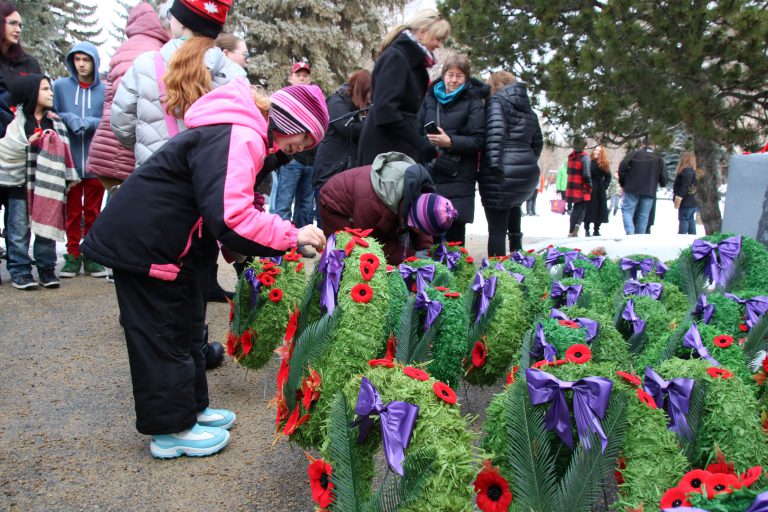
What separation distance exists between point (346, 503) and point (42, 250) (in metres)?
4.21

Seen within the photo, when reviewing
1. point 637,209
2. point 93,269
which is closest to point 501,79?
point 93,269

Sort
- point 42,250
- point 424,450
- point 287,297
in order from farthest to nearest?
point 42,250 < point 287,297 < point 424,450

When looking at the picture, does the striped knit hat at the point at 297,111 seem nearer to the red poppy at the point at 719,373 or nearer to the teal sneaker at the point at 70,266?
the red poppy at the point at 719,373

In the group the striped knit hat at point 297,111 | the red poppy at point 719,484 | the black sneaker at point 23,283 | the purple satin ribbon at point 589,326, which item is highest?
the striped knit hat at point 297,111

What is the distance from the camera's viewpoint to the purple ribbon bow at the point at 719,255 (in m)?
3.38

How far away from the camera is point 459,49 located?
25.0ft

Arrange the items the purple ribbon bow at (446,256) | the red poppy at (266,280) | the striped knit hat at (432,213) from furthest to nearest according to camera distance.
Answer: the purple ribbon bow at (446,256)
the striped knit hat at (432,213)
the red poppy at (266,280)

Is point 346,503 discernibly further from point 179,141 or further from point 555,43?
point 555,43

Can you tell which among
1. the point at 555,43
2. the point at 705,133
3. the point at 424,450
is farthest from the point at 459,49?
the point at 424,450

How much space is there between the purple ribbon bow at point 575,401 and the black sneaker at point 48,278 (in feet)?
14.2

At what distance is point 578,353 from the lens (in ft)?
6.02

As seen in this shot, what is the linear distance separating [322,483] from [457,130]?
3.53 metres

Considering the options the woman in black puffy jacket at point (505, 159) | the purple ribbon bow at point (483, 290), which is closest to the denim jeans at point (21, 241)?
the woman in black puffy jacket at point (505, 159)

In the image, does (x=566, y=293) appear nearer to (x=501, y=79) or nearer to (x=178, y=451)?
(x=178, y=451)
